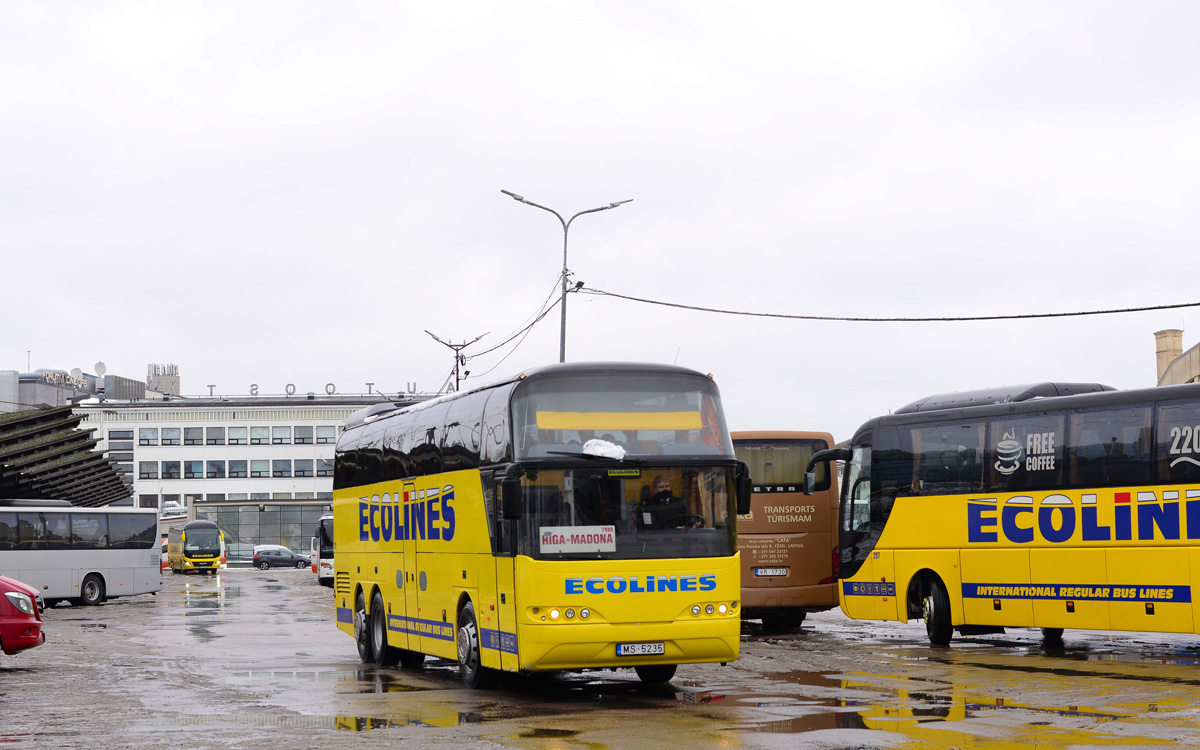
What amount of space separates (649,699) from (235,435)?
10038 cm

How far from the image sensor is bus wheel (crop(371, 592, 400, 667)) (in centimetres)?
1944

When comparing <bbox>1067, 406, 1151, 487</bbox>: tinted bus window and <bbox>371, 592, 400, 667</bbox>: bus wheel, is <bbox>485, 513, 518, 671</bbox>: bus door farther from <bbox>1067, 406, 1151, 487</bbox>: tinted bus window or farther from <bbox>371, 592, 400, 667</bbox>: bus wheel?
<bbox>1067, 406, 1151, 487</bbox>: tinted bus window

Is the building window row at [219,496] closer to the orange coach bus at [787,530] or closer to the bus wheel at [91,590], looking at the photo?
the bus wheel at [91,590]

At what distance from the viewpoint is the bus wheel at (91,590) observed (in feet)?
138

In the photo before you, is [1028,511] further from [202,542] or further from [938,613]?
[202,542]

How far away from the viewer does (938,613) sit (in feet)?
68.9

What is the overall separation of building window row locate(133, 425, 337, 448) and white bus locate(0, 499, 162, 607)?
66360mm

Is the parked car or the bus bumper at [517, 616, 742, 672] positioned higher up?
the bus bumper at [517, 616, 742, 672]

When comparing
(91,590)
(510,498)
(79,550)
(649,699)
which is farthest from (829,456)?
(91,590)

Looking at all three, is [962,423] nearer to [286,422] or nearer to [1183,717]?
[1183,717]

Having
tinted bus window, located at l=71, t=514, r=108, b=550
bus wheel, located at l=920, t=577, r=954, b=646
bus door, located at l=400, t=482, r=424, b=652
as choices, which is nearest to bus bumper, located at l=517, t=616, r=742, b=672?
bus door, located at l=400, t=482, r=424, b=652

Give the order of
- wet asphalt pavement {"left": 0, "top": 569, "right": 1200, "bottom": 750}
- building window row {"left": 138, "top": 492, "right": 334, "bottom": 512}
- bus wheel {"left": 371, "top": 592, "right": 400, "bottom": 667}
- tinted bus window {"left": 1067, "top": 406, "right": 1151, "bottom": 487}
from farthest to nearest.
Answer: building window row {"left": 138, "top": 492, "right": 334, "bottom": 512}
bus wheel {"left": 371, "top": 592, "right": 400, "bottom": 667}
tinted bus window {"left": 1067, "top": 406, "right": 1151, "bottom": 487}
wet asphalt pavement {"left": 0, "top": 569, "right": 1200, "bottom": 750}

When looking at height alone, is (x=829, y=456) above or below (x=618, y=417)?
below

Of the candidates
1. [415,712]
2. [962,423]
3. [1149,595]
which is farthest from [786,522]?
[415,712]
